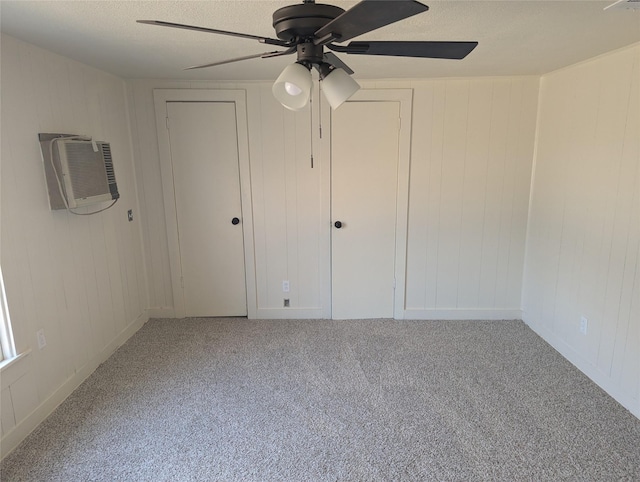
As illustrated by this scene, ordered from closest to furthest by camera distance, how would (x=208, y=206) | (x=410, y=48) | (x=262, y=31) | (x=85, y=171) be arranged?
(x=410, y=48) → (x=262, y=31) → (x=85, y=171) → (x=208, y=206)

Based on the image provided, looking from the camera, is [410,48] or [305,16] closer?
[305,16]

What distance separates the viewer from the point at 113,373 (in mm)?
2865

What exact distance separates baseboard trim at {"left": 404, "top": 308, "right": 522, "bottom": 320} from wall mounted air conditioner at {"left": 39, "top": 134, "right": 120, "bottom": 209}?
2847 millimetres

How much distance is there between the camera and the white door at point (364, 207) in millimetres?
3439

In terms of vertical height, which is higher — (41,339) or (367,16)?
(367,16)

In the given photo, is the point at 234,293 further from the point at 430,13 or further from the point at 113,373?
the point at 430,13

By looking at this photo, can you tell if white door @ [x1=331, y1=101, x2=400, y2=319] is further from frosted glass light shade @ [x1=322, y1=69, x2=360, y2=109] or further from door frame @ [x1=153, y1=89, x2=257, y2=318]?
frosted glass light shade @ [x1=322, y1=69, x2=360, y2=109]

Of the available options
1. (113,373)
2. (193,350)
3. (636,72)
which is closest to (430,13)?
(636,72)

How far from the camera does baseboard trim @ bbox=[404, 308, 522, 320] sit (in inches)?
147

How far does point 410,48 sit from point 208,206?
2.62m

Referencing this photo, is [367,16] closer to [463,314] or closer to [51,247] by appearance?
[51,247]

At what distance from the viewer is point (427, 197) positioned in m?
3.56

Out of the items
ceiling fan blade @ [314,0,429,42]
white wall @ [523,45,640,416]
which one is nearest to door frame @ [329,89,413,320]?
white wall @ [523,45,640,416]

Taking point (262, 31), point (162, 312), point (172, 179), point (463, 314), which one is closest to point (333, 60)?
point (262, 31)
